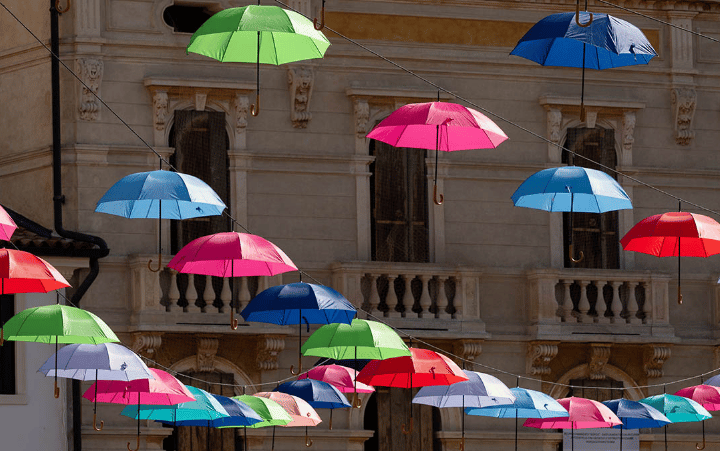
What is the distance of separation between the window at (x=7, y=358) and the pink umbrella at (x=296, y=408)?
4902mm

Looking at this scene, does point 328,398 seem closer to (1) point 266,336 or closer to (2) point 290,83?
(1) point 266,336

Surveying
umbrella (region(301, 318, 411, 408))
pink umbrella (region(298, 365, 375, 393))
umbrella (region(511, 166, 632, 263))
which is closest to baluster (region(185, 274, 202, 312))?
pink umbrella (region(298, 365, 375, 393))

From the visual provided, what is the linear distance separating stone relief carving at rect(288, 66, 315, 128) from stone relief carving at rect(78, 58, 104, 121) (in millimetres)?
2803

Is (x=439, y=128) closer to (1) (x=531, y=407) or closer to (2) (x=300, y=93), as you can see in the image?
(1) (x=531, y=407)

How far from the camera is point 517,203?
1866 cm

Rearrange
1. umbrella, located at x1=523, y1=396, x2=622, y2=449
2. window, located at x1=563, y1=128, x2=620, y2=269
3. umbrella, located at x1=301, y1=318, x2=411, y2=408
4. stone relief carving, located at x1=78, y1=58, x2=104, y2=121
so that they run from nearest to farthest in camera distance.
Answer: umbrella, located at x1=301, y1=318, x2=411, y2=408
umbrella, located at x1=523, y1=396, x2=622, y2=449
stone relief carving, located at x1=78, y1=58, x2=104, y2=121
window, located at x1=563, y1=128, x2=620, y2=269

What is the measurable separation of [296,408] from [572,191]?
13.7 feet

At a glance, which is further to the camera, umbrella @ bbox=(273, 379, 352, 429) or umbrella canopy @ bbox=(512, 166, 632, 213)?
umbrella @ bbox=(273, 379, 352, 429)

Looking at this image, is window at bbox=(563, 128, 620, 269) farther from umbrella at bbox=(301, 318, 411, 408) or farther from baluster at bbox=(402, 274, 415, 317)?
umbrella at bbox=(301, 318, 411, 408)

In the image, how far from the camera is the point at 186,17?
25.2 metres

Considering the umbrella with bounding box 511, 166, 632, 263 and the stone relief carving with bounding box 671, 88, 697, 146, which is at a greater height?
the stone relief carving with bounding box 671, 88, 697, 146

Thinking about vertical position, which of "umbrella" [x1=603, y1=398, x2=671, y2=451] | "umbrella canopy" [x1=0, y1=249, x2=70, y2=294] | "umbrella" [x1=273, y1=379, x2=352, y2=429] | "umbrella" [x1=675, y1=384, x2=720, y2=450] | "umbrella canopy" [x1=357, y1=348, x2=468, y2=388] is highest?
"umbrella canopy" [x1=0, y1=249, x2=70, y2=294]

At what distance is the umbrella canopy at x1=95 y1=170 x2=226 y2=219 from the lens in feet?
57.4

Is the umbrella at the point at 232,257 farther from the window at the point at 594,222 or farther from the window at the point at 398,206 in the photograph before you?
the window at the point at 594,222
